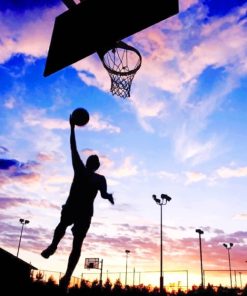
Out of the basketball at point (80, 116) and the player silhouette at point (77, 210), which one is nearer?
the player silhouette at point (77, 210)

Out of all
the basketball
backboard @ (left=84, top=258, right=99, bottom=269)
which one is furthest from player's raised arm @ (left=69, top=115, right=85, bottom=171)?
backboard @ (left=84, top=258, right=99, bottom=269)

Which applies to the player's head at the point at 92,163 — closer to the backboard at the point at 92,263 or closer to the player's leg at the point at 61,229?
the player's leg at the point at 61,229

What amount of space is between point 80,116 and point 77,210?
1.52 meters

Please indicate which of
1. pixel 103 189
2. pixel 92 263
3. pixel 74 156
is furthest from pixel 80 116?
pixel 92 263

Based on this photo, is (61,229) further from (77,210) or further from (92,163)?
(92,163)

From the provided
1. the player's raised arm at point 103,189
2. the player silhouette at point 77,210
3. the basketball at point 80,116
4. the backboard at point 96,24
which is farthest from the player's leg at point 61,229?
the backboard at point 96,24

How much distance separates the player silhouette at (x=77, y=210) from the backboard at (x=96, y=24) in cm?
165

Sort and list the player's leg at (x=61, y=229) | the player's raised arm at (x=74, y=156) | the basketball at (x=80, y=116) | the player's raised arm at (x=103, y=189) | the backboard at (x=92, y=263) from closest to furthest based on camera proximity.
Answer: the player's leg at (x=61, y=229)
the player's raised arm at (x=74, y=156)
the player's raised arm at (x=103, y=189)
the basketball at (x=80, y=116)
the backboard at (x=92, y=263)

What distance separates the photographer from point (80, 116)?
5039 mm

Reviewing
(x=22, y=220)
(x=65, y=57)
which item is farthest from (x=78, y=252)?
(x=22, y=220)

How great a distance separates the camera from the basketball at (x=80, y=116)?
496cm

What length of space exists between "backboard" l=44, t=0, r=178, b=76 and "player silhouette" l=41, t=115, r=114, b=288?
65.1 inches

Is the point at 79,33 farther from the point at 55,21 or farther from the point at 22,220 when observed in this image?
the point at 22,220

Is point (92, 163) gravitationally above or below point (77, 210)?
above
